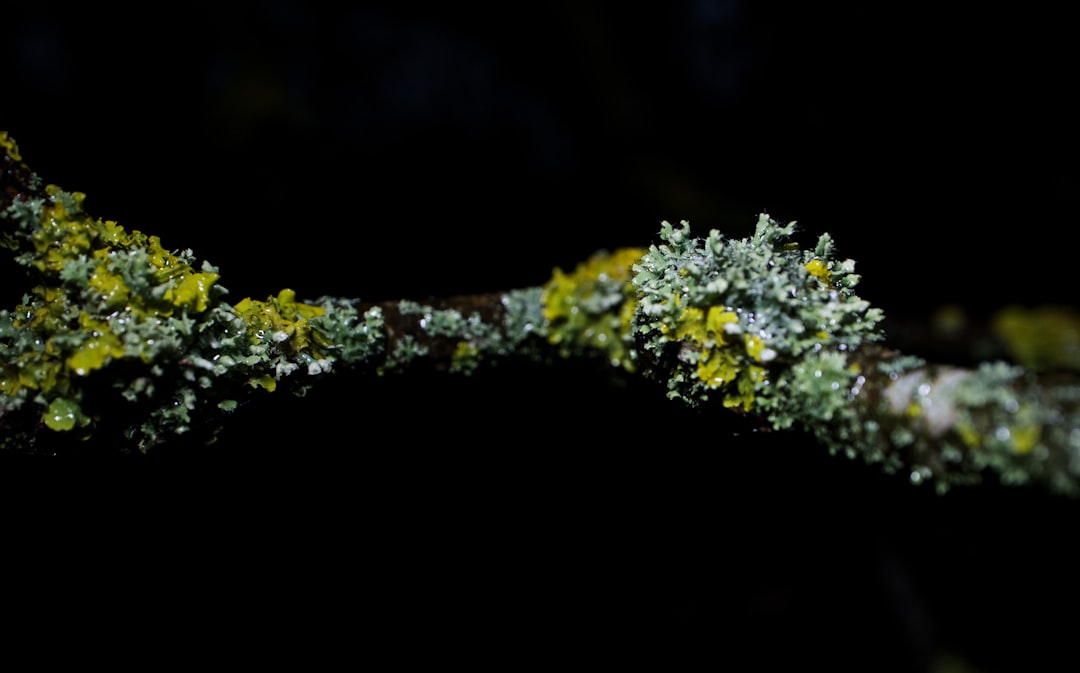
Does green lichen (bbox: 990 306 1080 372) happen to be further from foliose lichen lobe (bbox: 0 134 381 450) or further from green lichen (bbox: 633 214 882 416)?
foliose lichen lobe (bbox: 0 134 381 450)

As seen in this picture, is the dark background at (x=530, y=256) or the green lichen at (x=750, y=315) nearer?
the green lichen at (x=750, y=315)

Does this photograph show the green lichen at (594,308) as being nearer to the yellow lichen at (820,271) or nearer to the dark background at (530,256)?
the dark background at (530,256)

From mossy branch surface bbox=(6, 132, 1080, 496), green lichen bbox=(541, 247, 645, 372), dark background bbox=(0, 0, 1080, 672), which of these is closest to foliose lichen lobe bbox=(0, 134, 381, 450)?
mossy branch surface bbox=(6, 132, 1080, 496)

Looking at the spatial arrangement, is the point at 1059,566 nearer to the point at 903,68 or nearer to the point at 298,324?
the point at 903,68

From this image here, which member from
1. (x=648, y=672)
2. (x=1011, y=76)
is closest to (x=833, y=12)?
(x=1011, y=76)

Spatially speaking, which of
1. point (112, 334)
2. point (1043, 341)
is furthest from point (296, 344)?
point (1043, 341)

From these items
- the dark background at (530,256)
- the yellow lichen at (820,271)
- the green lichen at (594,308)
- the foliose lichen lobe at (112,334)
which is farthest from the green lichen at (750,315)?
the foliose lichen lobe at (112,334)

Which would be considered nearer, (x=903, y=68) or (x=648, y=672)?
(x=648, y=672)
